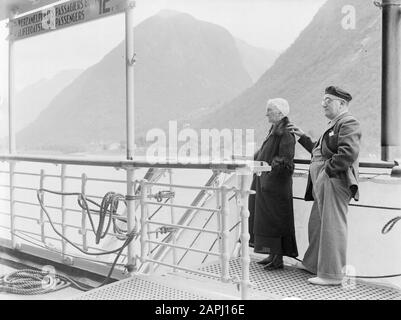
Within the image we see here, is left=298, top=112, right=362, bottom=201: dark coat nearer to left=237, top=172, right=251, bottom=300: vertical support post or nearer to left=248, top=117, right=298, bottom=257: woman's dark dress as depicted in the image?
left=248, top=117, right=298, bottom=257: woman's dark dress

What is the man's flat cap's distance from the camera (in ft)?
9.28

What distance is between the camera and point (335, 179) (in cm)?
280

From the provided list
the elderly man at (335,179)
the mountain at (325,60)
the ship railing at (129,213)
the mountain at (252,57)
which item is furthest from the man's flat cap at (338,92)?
the mountain at (325,60)

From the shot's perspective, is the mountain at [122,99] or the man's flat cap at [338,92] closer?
the man's flat cap at [338,92]

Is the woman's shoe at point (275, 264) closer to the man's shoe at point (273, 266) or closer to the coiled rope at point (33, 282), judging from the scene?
the man's shoe at point (273, 266)

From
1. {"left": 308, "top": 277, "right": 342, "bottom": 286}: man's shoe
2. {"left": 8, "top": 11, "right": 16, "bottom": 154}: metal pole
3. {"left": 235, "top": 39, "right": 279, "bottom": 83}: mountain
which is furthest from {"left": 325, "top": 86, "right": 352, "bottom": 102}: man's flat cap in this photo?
{"left": 235, "top": 39, "right": 279, "bottom": 83}: mountain

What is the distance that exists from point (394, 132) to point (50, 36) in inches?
112

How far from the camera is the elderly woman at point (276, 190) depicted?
3111 mm

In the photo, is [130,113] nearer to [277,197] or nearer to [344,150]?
[277,197]

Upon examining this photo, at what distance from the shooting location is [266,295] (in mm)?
2623

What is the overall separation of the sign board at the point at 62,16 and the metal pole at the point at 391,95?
1.71m

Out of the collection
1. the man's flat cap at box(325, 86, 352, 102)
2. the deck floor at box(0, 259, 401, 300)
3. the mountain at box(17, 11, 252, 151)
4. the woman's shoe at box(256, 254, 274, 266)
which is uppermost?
the mountain at box(17, 11, 252, 151)

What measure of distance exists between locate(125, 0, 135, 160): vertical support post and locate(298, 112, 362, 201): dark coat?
1.30 metres
